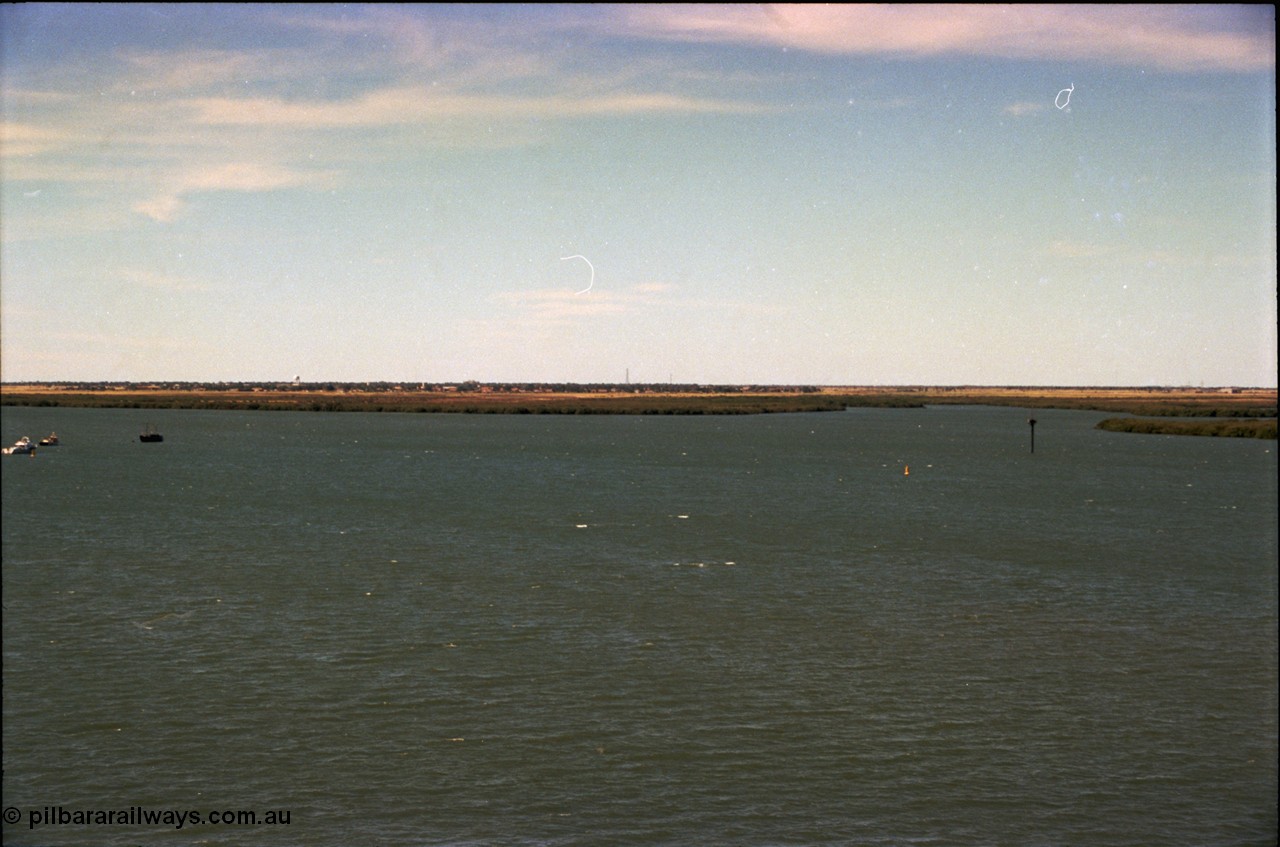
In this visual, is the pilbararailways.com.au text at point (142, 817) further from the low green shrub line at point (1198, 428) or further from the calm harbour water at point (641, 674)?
the low green shrub line at point (1198, 428)

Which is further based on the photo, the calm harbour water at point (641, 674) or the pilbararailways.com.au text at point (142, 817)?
the calm harbour water at point (641, 674)

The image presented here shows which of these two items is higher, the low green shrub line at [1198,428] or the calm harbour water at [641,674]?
the low green shrub line at [1198,428]

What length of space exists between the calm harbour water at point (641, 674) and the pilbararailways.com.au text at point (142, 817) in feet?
0.57

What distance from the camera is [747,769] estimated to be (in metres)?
23.8

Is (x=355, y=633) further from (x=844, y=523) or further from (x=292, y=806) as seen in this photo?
(x=844, y=523)

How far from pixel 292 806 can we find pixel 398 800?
1.99 m

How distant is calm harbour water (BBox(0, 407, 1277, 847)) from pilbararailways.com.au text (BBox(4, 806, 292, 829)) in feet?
0.57

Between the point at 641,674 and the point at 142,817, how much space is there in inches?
519

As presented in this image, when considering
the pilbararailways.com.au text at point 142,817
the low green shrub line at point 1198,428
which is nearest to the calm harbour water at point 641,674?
the pilbararailways.com.au text at point 142,817

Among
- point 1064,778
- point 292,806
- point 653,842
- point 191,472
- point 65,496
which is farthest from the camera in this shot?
point 191,472

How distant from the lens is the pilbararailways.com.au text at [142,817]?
68.8 ft

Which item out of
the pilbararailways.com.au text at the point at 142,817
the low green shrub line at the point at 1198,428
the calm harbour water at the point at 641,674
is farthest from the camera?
the low green shrub line at the point at 1198,428

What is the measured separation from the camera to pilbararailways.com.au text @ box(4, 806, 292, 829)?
2097 cm

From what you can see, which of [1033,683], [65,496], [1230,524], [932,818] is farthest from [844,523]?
[65,496]
